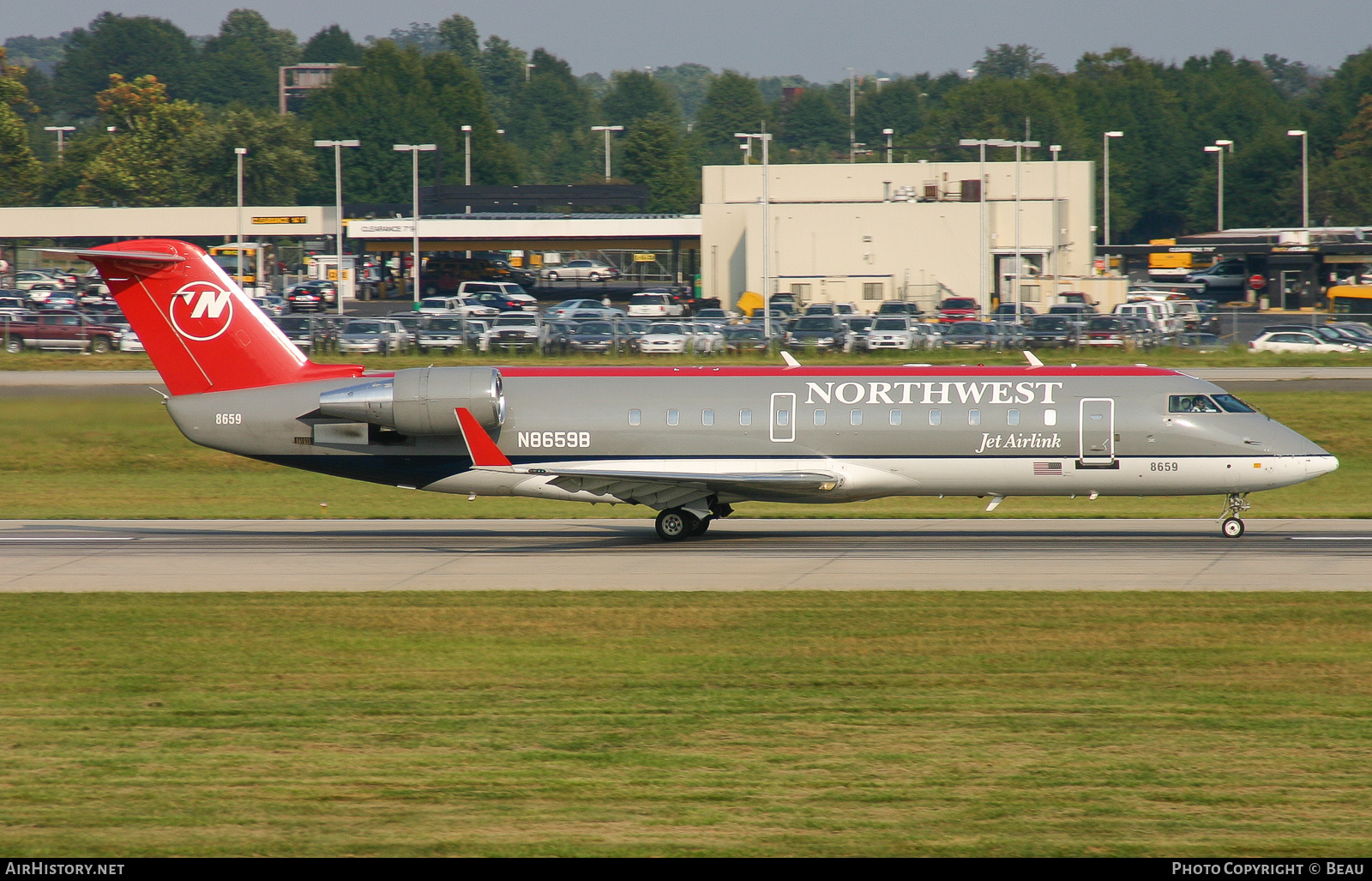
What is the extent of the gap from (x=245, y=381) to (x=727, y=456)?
941cm

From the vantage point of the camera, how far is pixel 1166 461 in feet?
84.5

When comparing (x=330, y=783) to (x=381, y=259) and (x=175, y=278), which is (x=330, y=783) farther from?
(x=381, y=259)

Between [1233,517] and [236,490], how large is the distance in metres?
24.6

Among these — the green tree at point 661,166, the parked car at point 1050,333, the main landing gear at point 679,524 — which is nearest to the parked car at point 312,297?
the parked car at point 1050,333

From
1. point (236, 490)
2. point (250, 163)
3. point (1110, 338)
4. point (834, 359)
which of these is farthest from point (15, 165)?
point (1110, 338)

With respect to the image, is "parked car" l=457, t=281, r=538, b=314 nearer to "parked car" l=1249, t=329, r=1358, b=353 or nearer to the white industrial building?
the white industrial building

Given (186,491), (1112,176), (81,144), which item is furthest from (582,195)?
(186,491)

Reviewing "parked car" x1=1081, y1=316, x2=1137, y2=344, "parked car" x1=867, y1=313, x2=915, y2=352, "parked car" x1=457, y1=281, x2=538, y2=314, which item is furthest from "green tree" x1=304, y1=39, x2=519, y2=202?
"parked car" x1=1081, y1=316, x2=1137, y2=344

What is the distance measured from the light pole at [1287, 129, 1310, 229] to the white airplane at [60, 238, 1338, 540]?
86984 millimetres

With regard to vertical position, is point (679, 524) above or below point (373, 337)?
below

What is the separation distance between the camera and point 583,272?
12069 cm

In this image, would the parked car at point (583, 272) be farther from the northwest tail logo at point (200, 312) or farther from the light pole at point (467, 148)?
the northwest tail logo at point (200, 312)

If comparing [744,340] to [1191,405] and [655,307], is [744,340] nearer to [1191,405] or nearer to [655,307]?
[655,307]

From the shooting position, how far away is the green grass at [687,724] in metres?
11.4
